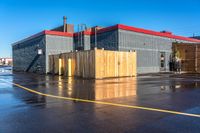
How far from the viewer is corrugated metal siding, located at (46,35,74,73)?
1061 inches

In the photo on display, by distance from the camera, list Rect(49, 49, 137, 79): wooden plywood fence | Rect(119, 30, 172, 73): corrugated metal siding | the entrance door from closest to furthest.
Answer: Rect(49, 49, 137, 79): wooden plywood fence, Rect(119, 30, 172, 73): corrugated metal siding, the entrance door

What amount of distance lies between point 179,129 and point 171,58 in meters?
28.5

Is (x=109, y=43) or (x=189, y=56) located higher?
(x=109, y=43)

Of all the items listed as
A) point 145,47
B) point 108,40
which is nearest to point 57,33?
point 108,40

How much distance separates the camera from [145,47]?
88.4 feet

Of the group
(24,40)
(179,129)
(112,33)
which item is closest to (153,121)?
(179,129)

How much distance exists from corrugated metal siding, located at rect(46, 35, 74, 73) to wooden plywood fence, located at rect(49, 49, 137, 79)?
12.5ft

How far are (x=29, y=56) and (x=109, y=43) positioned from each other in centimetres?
1487

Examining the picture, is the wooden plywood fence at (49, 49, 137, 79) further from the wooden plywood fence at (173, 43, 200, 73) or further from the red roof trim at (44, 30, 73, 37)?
the wooden plywood fence at (173, 43, 200, 73)

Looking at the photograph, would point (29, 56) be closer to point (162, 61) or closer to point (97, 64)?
point (97, 64)

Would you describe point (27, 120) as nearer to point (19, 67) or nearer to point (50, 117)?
point (50, 117)

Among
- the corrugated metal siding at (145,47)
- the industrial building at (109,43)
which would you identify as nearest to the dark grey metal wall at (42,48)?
the industrial building at (109,43)

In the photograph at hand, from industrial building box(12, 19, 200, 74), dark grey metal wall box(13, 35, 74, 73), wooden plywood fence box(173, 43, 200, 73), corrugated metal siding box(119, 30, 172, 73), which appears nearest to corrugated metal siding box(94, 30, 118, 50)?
industrial building box(12, 19, 200, 74)

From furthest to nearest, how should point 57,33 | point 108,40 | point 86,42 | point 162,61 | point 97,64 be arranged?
point 162,61 < point 57,33 < point 86,42 < point 108,40 < point 97,64
